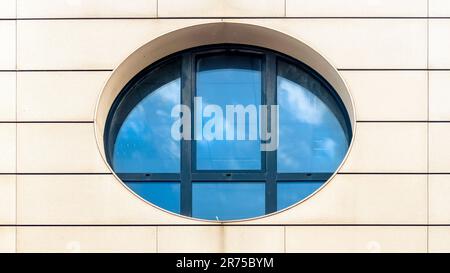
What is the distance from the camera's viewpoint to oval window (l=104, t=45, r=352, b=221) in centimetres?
928

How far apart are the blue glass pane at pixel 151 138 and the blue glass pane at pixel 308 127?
4.97 feet

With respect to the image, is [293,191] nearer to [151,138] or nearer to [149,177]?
[149,177]

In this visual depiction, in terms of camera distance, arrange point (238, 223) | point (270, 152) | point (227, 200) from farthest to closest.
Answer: point (270, 152), point (227, 200), point (238, 223)

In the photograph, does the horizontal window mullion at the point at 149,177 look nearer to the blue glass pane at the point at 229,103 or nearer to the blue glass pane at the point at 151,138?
the blue glass pane at the point at 151,138

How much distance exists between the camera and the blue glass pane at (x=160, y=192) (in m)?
9.25

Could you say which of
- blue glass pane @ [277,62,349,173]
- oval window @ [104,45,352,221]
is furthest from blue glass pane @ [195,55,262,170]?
blue glass pane @ [277,62,349,173]

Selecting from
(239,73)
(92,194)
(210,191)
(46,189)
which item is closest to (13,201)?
(46,189)

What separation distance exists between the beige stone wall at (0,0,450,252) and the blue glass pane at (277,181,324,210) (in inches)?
20.9

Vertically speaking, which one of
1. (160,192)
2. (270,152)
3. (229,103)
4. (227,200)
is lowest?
(227,200)

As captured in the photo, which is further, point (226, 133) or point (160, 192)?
point (226, 133)

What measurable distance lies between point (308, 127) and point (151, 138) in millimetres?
2224

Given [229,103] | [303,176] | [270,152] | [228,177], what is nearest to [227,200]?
[228,177]

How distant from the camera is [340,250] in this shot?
8.66m

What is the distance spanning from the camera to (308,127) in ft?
31.0
